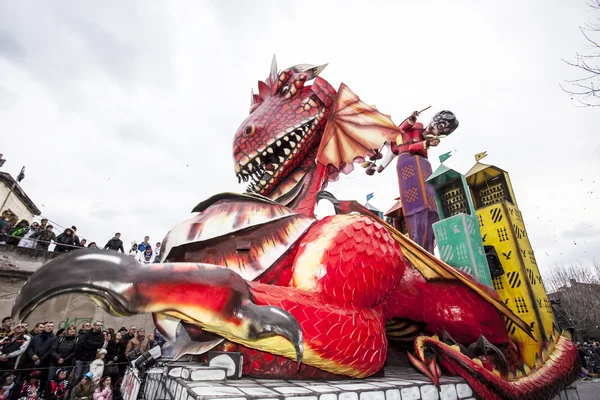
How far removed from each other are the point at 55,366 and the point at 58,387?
26 centimetres

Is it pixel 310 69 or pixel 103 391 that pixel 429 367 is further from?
pixel 103 391

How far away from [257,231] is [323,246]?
42 cm

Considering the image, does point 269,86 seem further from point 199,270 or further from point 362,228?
point 199,270

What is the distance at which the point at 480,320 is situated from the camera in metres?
2.73

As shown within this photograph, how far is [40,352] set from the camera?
4.22 m

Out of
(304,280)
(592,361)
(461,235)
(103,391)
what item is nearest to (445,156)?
(461,235)

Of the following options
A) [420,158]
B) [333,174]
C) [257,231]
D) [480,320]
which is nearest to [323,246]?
[257,231]

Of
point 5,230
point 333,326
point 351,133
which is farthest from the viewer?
point 5,230

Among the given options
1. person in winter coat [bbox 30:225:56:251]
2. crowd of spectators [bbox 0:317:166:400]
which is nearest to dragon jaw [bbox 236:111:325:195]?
crowd of spectators [bbox 0:317:166:400]

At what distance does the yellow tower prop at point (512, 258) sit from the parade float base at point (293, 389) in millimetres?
1355

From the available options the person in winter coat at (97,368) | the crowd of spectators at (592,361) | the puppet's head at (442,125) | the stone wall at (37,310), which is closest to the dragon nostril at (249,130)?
the puppet's head at (442,125)

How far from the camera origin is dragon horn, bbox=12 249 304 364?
3.17ft

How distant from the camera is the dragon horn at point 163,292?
965 millimetres

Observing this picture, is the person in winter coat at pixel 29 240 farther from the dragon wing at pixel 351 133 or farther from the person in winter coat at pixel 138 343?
the dragon wing at pixel 351 133
